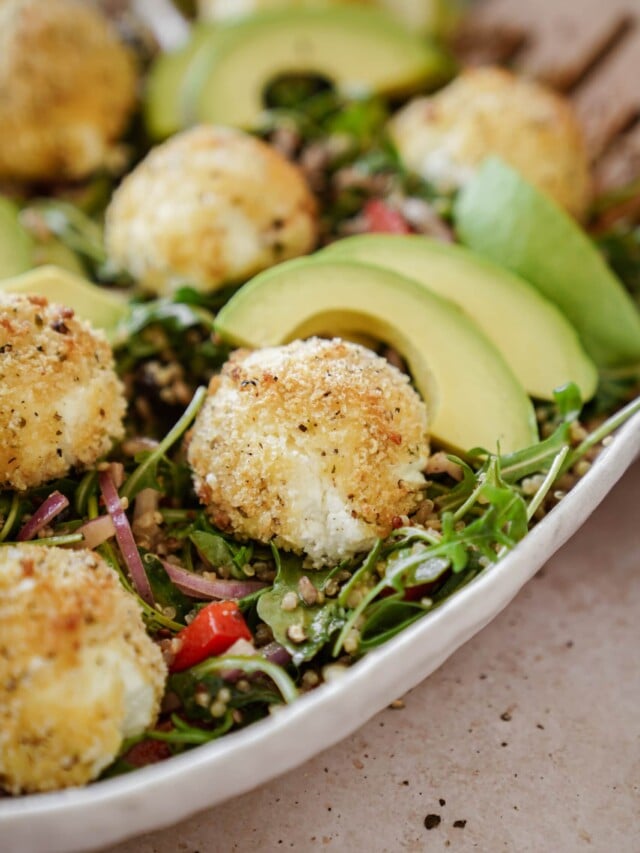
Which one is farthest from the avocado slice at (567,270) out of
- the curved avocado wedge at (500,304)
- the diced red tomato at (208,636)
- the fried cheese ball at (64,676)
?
the fried cheese ball at (64,676)

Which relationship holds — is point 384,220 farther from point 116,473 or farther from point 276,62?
point 116,473

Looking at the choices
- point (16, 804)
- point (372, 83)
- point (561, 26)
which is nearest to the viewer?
point (16, 804)

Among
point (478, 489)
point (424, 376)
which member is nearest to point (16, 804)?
point (478, 489)

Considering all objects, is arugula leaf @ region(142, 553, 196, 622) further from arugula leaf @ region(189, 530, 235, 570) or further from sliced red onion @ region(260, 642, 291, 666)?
sliced red onion @ region(260, 642, 291, 666)

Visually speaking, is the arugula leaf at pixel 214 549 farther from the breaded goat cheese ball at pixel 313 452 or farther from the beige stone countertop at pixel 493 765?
the beige stone countertop at pixel 493 765

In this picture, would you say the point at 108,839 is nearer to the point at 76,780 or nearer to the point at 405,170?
the point at 76,780

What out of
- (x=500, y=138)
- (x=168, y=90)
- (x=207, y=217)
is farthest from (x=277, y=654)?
(x=168, y=90)
